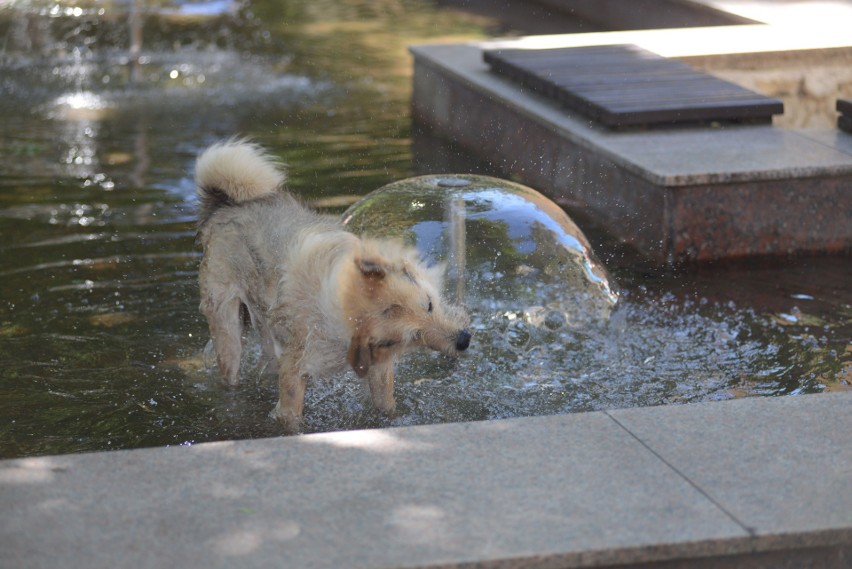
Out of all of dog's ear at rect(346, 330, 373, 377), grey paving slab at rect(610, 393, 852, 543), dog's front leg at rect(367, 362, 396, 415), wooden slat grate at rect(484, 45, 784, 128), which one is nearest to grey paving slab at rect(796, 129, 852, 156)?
wooden slat grate at rect(484, 45, 784, 128)

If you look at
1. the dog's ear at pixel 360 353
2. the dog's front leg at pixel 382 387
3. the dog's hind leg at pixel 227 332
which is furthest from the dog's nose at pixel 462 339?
the dog's hind leg at pixel 227 332

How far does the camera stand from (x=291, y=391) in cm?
542

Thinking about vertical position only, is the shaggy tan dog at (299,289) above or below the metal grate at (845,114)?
below

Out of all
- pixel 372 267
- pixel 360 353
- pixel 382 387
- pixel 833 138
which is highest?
pixel 372 267

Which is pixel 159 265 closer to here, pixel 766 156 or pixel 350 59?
pixel 766 156

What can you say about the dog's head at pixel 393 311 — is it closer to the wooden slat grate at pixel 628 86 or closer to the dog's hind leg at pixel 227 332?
the dog's hind leg at pixel 227 332

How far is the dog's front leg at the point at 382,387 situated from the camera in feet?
17.9

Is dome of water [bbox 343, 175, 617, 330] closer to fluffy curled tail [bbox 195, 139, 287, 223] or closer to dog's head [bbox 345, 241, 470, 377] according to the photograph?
fluffy curled tail [bbox 195, 139, 287, 223]

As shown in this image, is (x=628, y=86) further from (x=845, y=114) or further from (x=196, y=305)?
(x=196, y=305)

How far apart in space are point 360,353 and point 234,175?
4.71 ft

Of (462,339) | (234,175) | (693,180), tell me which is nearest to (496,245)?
(234,175)

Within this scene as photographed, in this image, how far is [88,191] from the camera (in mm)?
9914

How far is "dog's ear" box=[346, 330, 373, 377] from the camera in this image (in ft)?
16.2

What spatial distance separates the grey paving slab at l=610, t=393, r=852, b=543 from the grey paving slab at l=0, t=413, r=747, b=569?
4.8 inches
